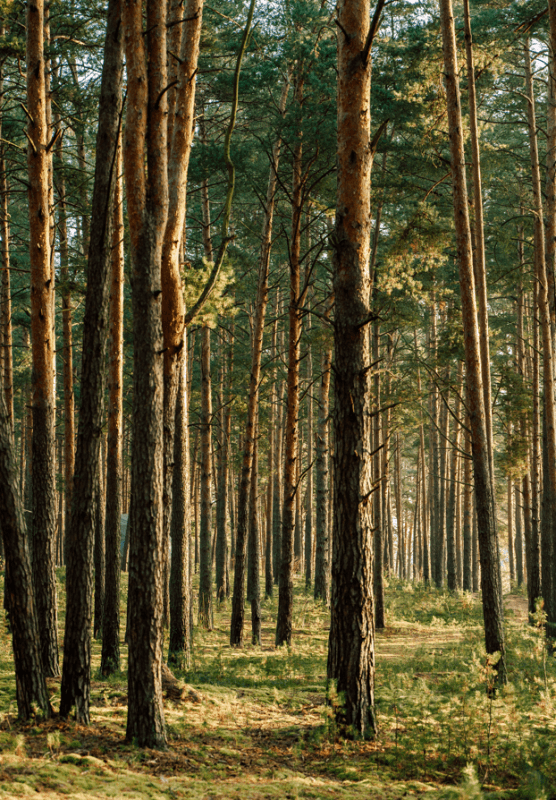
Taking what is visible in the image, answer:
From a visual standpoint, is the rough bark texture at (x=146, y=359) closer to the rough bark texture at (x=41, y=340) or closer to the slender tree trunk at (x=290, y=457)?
the rough bark texture at (x=41, y=340)

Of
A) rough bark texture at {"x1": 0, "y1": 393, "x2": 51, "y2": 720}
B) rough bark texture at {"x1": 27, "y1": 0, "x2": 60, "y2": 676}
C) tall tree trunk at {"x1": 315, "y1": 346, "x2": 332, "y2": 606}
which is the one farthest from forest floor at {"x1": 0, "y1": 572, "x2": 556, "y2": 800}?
tall tree trunk at {"x1": 315, "y1": 346, "x2": 332, "y2": 606}

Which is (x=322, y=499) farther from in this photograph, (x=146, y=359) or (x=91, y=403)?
(x=146, y=359)

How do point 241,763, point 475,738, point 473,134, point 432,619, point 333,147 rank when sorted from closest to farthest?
1. point 241,763
2. point 475,738
3. point 473,134
4. point 333,147
5. point 432,619

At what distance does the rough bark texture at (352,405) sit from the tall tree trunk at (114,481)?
3949 mm

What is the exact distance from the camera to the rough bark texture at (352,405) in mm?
5465

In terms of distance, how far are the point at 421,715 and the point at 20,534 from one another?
408cm

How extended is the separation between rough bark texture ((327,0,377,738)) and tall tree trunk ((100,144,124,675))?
13.0 ft


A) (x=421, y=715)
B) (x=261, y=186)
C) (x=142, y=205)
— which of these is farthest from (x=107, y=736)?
(x=261, y=186)

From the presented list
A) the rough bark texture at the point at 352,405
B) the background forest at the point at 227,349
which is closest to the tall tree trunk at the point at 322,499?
the background forest at the point at 227,349

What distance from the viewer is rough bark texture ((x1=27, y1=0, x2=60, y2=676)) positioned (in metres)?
7.16

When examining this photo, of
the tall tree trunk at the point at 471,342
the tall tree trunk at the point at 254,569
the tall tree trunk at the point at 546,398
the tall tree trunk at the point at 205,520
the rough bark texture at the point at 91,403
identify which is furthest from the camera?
the tall tree trunk at the point at 205,520

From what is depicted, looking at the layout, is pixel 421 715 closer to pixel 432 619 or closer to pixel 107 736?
pixel 107 736

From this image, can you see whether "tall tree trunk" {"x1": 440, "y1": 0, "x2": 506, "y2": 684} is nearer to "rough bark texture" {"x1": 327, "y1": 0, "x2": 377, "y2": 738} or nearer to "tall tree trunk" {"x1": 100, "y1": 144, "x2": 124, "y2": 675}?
"rough bark texture" {"x1": 327, "y1": 0, "x2": 377, "y2": 738}

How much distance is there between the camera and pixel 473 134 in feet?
31.2
